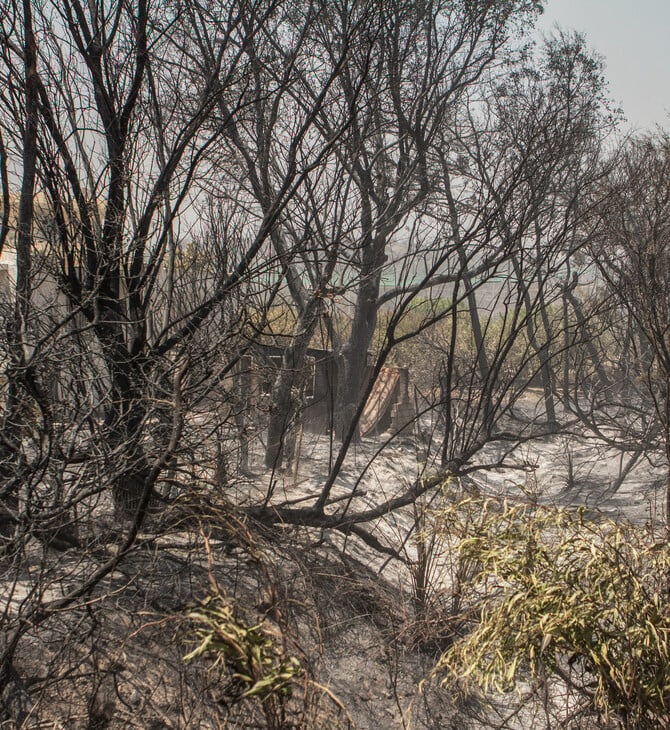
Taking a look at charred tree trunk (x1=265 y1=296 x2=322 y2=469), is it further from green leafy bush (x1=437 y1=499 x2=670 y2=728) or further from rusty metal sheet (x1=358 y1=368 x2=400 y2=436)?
rusty metal sheet (x1=358 y1=368 x2=400 y2=436)

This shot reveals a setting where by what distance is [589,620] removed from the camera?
252 cm

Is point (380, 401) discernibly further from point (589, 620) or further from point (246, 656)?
point (246, 656)

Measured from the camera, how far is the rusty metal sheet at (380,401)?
44.5 feet

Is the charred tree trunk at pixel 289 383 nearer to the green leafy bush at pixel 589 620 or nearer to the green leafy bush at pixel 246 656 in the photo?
the green leafy bush at pixel 589 620

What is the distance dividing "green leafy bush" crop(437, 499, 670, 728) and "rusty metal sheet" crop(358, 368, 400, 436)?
415 inches

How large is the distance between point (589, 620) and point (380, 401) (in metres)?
11.3

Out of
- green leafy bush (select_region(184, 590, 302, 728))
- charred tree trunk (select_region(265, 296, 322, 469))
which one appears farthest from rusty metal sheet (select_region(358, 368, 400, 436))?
green leafy bush (select_region(184, 590, 302, 728))

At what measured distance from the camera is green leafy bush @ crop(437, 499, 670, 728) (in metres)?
2.46

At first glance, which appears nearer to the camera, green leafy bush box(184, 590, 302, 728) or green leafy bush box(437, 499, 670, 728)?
green leafy bush box(184, 590, 302, 728)

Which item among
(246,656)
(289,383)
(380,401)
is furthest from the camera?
(380,401)

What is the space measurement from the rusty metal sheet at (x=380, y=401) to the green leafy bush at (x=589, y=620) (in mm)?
10548

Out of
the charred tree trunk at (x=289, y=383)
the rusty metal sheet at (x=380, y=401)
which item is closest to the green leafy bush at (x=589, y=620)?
the charred tree trunk at (x=289, y=383)

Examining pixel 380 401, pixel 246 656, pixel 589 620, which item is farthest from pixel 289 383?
pixel 380 401

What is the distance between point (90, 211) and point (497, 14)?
9.34m
